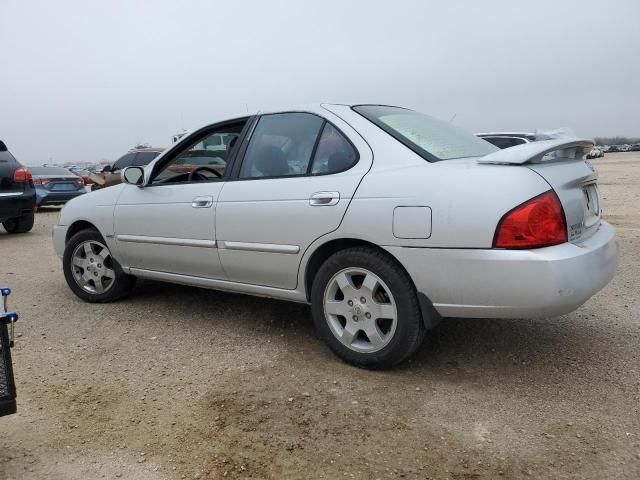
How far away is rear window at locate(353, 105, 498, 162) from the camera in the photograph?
3.30 m

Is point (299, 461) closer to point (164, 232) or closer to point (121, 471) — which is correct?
point (121, 471)

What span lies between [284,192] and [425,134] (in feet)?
3.20

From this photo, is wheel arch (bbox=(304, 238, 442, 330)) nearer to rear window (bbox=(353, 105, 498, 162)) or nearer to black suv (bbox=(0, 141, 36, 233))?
rear window (bbox=(353, 105, 498, 162))

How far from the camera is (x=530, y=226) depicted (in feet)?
8.98

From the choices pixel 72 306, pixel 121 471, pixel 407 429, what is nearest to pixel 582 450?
pixel 407 429

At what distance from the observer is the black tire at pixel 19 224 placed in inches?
405

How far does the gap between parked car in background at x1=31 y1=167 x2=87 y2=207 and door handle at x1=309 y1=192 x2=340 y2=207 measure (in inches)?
490

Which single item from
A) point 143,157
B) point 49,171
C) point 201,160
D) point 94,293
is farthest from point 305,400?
point 143,157

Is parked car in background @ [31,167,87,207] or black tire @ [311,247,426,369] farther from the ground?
black tire @ [311,247,426,369]

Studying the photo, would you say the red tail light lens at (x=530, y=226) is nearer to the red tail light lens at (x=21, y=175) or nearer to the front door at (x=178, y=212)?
the front door at (x=178, y=212)

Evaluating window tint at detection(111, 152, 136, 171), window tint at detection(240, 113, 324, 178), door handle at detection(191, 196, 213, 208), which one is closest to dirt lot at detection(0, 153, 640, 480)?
door handle at detection(191, 196, 213, 208)

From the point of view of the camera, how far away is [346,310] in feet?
10.9

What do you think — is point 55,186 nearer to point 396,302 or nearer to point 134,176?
point 134,176

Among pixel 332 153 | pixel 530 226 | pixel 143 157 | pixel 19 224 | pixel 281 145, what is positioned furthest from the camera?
pixel 143 157
